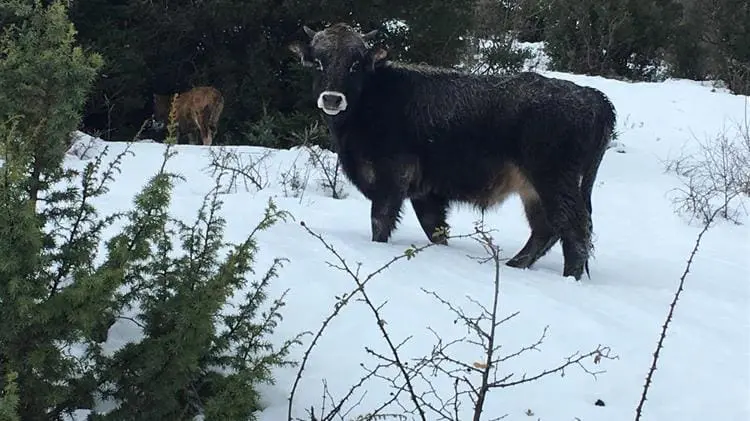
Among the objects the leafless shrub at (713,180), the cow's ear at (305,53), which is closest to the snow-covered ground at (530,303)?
the leafless shrub at (713,180)

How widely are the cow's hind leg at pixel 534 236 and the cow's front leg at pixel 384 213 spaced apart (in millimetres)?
948

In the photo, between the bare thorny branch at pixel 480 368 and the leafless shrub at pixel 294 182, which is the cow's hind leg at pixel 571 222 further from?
the leafless shrub at pixel 294 182

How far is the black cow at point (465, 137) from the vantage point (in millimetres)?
6332

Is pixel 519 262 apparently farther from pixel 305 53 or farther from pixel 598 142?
pixel 305 53

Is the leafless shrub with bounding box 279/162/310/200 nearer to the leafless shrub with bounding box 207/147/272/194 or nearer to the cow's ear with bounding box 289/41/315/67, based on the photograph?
the leafless shrub with bounding box 207/147/272/194

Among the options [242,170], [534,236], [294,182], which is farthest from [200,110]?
[534,236]

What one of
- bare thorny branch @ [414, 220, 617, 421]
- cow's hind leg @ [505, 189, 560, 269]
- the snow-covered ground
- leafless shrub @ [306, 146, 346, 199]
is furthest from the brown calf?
bare thorny branch @ [414, 220, 617, 421]

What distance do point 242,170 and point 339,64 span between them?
2626mm

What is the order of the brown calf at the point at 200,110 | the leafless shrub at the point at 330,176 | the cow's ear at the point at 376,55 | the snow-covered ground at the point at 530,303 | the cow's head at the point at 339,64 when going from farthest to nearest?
the brown calf at the point at 200,110 < the leafless shrub at the point at 330,176 < the cow's ear at the point at 376,55 < the cow's head at the point at 339,64 < the snow-covered ground at the point at 530,303

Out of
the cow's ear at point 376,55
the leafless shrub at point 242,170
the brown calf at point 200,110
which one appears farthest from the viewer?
the brown calf at point 200,110

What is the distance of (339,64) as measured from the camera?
21.7 ft

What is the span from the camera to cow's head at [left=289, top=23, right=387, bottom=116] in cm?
646

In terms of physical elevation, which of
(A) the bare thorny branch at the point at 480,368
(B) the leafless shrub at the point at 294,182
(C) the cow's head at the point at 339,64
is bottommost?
(A) the bare thorny branch at the point at 480,368

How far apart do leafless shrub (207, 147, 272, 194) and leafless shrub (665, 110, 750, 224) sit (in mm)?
4330
